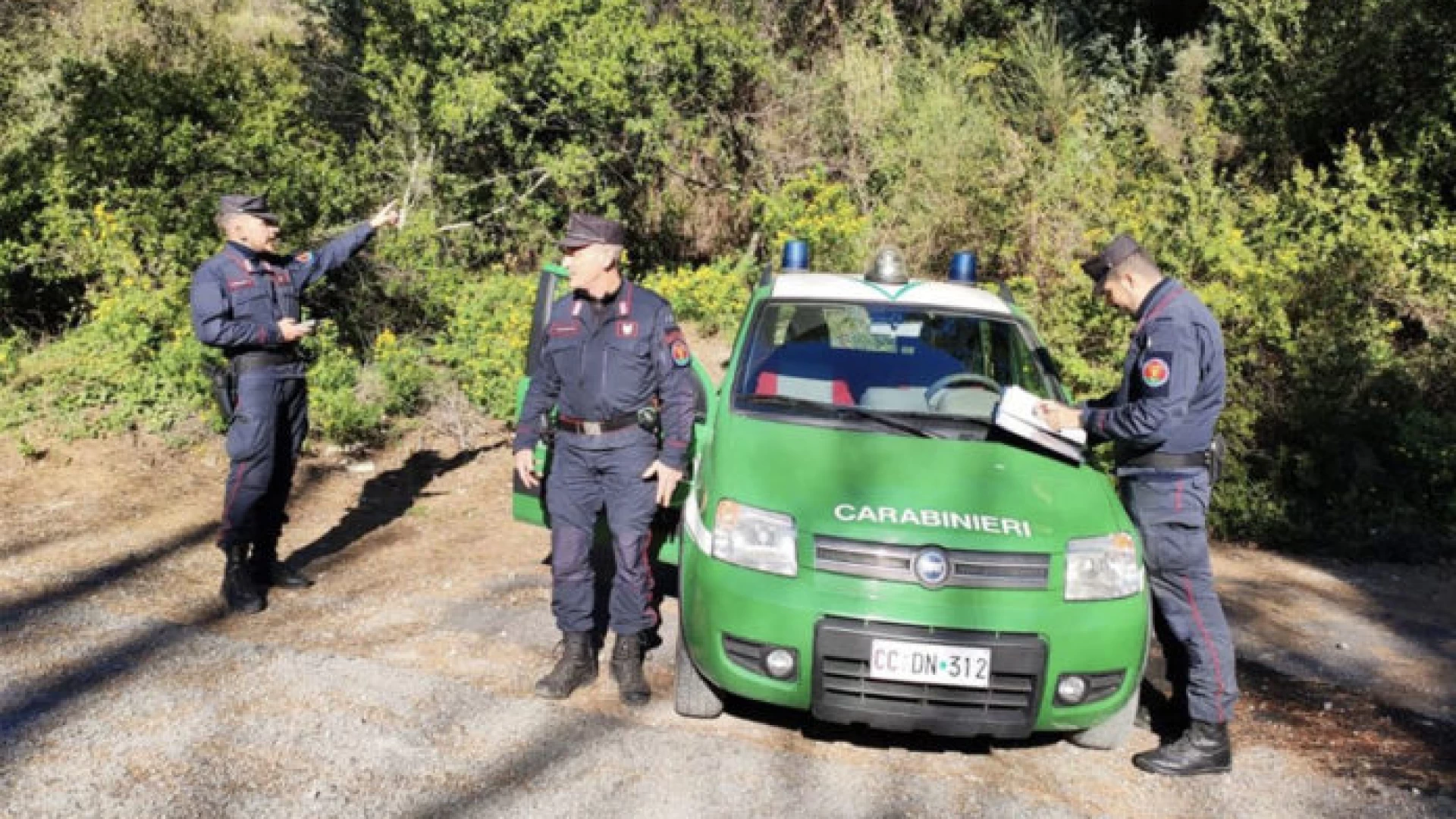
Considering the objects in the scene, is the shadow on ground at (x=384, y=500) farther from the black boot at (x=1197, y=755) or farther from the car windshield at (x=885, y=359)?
the black boot at (x=1197, y=755)

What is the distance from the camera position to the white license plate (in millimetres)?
3539

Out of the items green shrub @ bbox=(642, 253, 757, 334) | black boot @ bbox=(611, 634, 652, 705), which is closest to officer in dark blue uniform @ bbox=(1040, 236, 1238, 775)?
black boot @ bbox=(611, 634, 652, 705)

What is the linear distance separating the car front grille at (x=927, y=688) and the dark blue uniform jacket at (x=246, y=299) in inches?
123

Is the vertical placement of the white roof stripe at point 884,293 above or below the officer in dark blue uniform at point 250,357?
above

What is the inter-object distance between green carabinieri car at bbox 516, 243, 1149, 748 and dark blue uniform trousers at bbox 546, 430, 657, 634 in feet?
0.75

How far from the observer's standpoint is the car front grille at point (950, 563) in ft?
11.9

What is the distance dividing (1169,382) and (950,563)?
43.8 inches

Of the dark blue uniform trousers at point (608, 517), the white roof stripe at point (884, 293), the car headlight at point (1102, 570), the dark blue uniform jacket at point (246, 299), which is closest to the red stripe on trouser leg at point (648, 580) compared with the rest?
the dark blue uniform trousers at point (608, 517)

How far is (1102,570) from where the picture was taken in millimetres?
3771

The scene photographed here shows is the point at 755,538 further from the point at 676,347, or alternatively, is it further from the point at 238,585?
the point at 238,585

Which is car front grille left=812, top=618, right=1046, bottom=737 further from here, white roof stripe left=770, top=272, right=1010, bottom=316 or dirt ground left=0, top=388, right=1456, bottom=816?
white roof stripe left=770, top=272, right=1010, bottom=316

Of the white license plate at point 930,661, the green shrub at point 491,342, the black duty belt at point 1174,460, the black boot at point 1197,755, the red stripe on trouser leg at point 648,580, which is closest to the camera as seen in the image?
the white license plate at point 930,661

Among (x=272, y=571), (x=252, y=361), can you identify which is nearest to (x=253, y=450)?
(x=252, y=361)

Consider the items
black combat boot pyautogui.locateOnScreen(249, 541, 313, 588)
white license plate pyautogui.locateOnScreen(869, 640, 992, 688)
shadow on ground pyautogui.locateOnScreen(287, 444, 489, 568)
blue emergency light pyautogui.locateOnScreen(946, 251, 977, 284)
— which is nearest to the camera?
white license plate pyautogui.locateOnScreen(869, 640, 992, 688)
